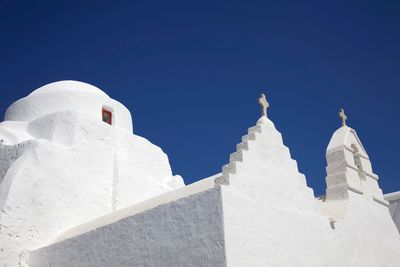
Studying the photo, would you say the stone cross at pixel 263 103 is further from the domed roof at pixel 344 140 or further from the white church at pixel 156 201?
the domed roof at pixel 344 140

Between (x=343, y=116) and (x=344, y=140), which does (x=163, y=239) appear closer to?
(x=344, y=140)

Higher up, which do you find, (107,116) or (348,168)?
(107,116)

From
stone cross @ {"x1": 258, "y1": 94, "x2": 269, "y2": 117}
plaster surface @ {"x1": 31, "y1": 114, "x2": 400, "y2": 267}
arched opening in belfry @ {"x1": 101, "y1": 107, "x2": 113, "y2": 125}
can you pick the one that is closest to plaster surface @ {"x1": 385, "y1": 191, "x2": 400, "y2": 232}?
plaster surface @ {"x1": 31, "y1": 114, "x2": 400, "y2": 267}

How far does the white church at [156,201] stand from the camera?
7.95m

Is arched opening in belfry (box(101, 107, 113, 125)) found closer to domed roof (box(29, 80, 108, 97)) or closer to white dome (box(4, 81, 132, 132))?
white dome (box(4, 81, 132, 132))

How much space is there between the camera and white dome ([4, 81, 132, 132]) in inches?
575

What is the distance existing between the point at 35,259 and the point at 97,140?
3937 mm

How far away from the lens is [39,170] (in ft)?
38.0

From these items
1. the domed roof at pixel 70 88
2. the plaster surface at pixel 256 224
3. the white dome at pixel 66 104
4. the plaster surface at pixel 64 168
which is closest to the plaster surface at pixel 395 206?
the plaster surface at pixel 256 224

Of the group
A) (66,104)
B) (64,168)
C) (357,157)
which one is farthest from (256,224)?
(66,104)

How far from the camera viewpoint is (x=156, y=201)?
31.8 feet

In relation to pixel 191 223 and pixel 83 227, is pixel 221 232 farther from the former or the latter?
pixel 83 227

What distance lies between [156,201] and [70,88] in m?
6.95

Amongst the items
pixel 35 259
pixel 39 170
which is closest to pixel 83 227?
pixel 35 259
